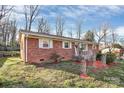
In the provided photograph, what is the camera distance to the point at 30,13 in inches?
273

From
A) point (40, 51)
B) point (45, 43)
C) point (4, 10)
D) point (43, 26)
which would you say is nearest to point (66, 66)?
point (40, 51)

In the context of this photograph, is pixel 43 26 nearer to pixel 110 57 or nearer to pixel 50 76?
pixel 50 76

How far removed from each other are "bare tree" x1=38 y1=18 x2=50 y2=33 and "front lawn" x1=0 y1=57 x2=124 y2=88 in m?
1.27

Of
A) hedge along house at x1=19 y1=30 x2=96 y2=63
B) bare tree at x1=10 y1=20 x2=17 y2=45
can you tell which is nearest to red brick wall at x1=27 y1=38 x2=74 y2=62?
hedge along house at x1=19 y1=30 x2=96 y2=63

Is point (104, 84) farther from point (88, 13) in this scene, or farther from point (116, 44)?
point (88, 13)

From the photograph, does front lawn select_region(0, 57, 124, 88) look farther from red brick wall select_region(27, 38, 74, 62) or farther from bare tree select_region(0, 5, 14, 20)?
bare tree select_region(0, 5, 14, 20)

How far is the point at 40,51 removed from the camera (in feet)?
29.3

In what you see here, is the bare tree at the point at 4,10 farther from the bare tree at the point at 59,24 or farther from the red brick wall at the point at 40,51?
the red brick wall at the point at 40,51

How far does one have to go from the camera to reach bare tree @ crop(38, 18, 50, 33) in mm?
6930

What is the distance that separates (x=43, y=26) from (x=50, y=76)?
1.56m

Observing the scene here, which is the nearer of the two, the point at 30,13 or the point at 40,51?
the point at 30,13
